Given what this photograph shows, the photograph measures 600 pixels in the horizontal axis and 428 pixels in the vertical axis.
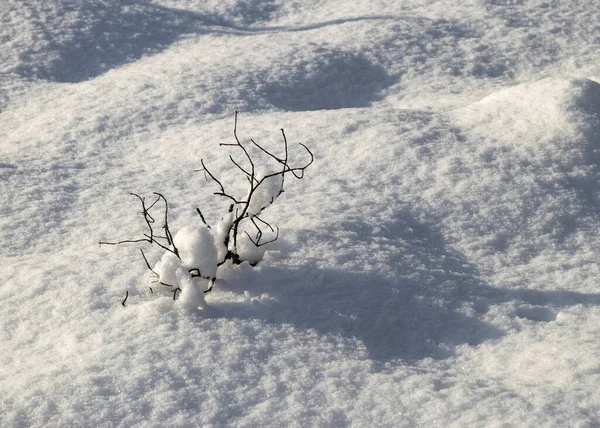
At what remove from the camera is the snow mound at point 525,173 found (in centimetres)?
298

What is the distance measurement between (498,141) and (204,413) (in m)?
2.32

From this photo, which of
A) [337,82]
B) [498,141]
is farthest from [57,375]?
[337,82]

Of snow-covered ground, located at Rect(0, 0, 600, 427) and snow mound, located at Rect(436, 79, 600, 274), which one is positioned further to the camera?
snow mound, located at Rect(436, 79, 600, 274)

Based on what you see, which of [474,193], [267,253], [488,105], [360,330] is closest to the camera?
[360,330]

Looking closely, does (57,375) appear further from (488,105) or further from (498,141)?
(488,105)

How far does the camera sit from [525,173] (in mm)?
3303

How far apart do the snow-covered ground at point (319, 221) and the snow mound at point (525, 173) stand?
0.01m

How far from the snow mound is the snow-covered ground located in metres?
0.01

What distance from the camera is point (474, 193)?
3.18 meters

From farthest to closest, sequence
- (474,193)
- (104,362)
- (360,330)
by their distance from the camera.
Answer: (474,193) < (360,330) < (104,362)

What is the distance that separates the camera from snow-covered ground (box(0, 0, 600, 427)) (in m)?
2.04

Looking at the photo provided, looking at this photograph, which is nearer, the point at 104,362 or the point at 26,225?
the point at 104,362

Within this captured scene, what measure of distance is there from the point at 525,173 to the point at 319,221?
114 cm

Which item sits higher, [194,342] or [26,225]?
[194,342]
